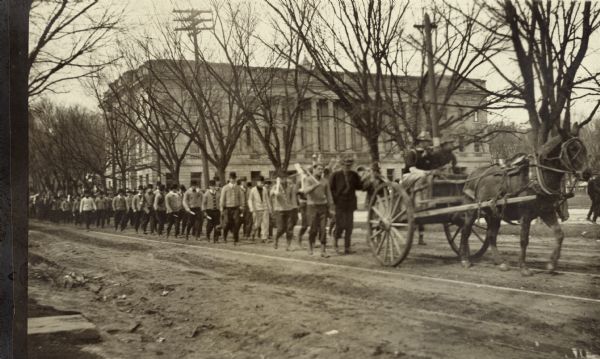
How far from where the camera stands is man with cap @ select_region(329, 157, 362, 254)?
9828mm

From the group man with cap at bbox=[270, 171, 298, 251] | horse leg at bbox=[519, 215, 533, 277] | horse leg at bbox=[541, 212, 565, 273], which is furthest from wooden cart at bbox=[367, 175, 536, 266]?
man with cap at bbox=[270, 171, 298, 251]

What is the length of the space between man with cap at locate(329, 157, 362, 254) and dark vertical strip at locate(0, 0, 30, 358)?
22.0 ft

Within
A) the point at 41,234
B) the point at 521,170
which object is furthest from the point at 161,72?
the point at 521,170

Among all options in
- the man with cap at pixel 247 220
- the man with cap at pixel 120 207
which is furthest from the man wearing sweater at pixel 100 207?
the man with cap at pixel 247 220

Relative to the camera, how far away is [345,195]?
984 centimetres

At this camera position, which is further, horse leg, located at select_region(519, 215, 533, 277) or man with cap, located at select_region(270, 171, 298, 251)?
man with cap, located at select_region(270, 171, 298, 251)

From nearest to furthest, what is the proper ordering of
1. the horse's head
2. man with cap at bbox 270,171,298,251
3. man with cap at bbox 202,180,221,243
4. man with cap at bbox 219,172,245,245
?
the horse's head < man with cap at bbox 270,171,298,251 < man with cap at bbox 219,172,245,245 < man with cap at bbox 202,180,221,243

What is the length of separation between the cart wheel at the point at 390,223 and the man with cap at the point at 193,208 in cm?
756

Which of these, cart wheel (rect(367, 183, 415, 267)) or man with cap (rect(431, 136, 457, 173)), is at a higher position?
man with cap (rect(431, 136, 457, 173))

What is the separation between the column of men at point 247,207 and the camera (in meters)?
9.92

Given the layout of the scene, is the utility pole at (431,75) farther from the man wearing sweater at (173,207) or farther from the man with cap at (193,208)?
the man wearing sweater at (173,207)

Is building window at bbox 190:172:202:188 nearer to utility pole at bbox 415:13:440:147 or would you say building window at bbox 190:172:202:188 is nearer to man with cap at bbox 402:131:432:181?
utility pole at bbox 415:13:440:147

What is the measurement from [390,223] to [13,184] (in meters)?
5.47

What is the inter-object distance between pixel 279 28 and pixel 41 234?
963cm
